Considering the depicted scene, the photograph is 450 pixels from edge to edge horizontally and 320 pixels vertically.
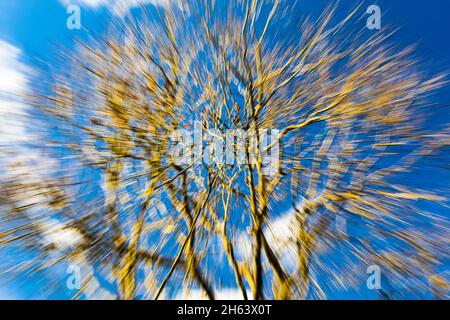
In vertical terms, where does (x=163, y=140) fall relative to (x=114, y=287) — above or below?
above

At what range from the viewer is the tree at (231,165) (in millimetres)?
1677

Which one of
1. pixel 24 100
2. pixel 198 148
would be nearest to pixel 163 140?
pixel 198 148

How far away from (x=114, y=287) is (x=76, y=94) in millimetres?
1527

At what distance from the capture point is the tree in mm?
1677

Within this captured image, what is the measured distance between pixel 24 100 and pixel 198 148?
138 centimetres

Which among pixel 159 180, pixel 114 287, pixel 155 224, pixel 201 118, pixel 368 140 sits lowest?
pixel 114 287

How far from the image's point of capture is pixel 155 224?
1.86m

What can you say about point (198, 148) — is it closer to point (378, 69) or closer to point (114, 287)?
point (114, 287)

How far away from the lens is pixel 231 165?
2.11 meters
